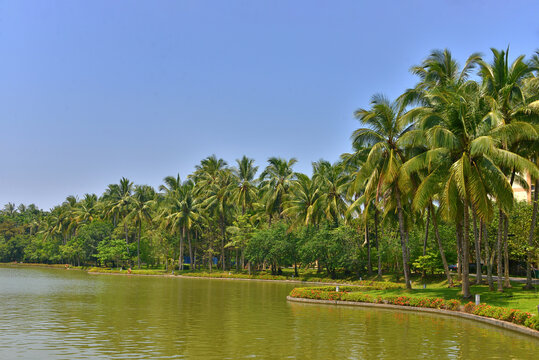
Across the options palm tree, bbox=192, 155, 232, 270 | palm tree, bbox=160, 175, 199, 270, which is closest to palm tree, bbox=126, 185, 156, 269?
palm tree, bbox=160, 175, 199, 270

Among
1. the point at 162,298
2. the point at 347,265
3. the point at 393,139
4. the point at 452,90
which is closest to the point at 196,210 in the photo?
the point at 347,265

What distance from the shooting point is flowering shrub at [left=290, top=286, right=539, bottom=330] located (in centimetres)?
2171

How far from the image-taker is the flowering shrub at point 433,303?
21.7 meters

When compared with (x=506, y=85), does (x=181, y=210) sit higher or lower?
lower

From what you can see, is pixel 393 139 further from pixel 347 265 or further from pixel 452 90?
pixel 347 265

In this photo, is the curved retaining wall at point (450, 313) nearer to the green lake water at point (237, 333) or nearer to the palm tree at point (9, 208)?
the green lake water at point (237, 333)

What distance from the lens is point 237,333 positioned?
19.9 meters

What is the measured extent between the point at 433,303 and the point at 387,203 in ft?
32.9

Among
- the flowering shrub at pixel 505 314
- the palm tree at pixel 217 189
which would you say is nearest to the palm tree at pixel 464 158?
the flowering shrub at pixel 505 314

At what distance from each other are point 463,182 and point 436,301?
8099 millimetres

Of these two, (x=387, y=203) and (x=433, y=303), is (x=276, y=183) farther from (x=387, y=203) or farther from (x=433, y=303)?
(x=433, y=303)

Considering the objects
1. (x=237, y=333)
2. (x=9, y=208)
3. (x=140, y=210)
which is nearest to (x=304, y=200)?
(x=140, y=210)

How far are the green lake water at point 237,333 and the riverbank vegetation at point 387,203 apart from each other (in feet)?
27.2

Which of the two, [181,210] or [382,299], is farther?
[181,210]
